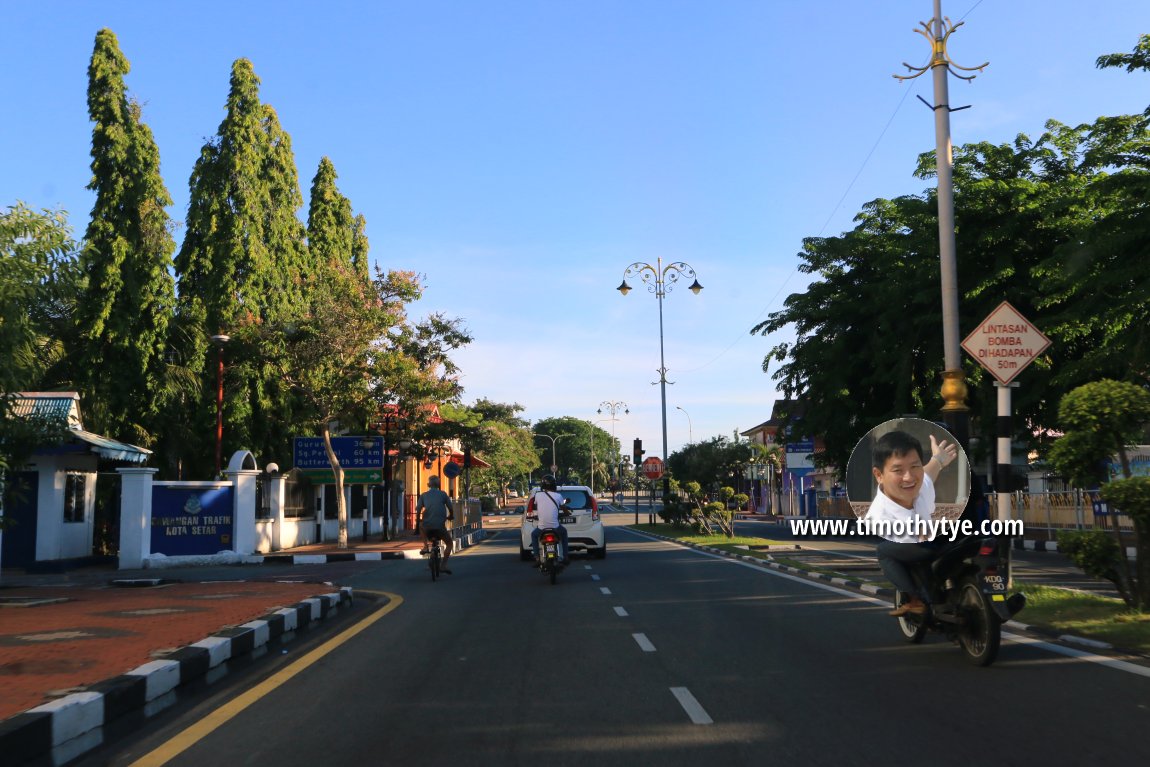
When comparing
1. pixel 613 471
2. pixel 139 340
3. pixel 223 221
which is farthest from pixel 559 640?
pixel 613 471

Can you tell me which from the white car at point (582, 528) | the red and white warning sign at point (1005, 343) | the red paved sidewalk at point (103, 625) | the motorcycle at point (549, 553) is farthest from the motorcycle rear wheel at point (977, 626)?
the white car at point (582, 528)

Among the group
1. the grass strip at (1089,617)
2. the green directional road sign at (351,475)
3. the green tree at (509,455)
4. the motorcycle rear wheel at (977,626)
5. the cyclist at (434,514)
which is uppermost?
the green tree at (509,455)

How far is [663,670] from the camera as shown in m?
7.97

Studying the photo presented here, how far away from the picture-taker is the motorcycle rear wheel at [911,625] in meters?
8.41

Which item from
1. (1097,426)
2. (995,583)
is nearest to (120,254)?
(995,583)

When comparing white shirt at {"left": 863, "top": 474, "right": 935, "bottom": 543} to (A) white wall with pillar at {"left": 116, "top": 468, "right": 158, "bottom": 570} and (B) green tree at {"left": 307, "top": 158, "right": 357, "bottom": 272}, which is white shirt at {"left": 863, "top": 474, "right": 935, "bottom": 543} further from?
(B) green tree at {"left": 307, "top": 158, "right": 357, "bottom": 272}

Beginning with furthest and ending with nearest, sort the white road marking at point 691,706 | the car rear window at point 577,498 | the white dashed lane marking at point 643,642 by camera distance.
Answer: the car rear window at point 577,498, the white dashed lane marking at point 643,642, the white road marking at point 691,706

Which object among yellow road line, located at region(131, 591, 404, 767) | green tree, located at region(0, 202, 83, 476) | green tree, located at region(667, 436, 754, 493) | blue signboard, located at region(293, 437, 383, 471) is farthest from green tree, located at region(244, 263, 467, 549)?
green tree, located at region(667, 436, 754, 493)

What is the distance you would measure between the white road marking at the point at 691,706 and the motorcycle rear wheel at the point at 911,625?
2457 mm

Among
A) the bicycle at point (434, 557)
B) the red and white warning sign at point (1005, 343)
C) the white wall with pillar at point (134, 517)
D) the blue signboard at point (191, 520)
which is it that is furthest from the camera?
the blue signboard at point (191, 520)

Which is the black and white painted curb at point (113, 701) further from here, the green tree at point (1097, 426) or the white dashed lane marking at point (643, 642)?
the green tree at point (1097, 426)

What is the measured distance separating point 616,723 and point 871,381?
19493 mm

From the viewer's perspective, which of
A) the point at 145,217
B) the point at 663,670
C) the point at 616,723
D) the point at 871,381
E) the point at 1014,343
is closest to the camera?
the point at 616,723

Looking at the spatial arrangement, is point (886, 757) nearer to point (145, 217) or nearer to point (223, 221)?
point (145, 217)
